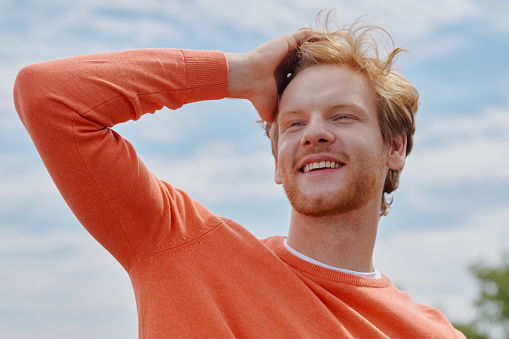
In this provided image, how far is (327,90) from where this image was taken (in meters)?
3.04

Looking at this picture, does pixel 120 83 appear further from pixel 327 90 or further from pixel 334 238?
pixel 334 238

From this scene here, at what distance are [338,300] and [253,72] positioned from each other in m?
1.23

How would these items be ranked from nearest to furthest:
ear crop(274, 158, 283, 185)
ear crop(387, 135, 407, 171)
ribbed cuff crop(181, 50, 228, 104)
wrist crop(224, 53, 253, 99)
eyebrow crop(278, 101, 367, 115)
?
1. ribbed cuff crop(181, 50, 228, 104)
2. wrist crop(224, 53, 253, 99)
3. eyebrow crop(278, 101, 367, 115)
4. ear crop(274, 158, 283, 185)
5. ear crop(387, 135, 407, 171)

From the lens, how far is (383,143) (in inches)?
127

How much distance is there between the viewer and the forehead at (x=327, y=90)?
9.87 ft

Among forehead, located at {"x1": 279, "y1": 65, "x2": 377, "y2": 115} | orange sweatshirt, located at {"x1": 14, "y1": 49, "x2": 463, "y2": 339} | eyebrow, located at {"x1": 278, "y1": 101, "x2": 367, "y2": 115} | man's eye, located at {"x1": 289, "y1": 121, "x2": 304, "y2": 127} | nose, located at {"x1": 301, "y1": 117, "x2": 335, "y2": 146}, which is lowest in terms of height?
orange sweatshirt, located at {"x1": 14, "y1": 49, "x2": 463, "y2": 339}

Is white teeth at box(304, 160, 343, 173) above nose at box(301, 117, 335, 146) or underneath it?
underneath

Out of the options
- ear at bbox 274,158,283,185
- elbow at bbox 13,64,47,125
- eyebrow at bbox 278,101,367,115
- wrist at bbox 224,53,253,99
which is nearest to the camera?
elbow at bbox 13,64,47,125

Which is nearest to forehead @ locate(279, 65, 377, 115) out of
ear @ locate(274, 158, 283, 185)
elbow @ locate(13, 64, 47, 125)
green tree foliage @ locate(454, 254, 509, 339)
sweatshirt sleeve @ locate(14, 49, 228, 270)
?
ear @ locate(274, 158, 283, 185)

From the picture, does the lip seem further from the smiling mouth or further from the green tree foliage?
the green tree foliage

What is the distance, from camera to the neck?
2.97 m

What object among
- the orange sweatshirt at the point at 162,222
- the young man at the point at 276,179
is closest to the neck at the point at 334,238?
the young man at the point at 276,179

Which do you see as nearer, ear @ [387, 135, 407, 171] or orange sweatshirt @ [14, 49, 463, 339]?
orange sweatshirt @ [14, 49, 463, 339]

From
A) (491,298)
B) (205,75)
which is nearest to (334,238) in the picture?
(205,75)
